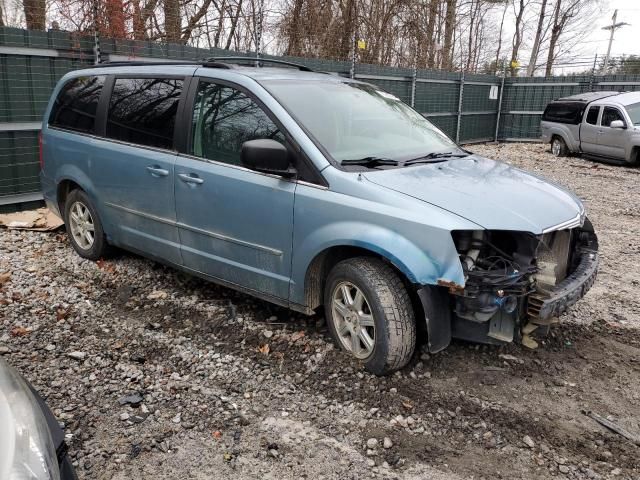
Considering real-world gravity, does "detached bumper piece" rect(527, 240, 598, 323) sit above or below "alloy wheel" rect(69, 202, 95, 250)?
above

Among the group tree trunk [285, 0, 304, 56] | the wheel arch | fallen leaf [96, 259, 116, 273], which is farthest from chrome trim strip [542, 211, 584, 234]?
tree trunk [285, 0, 304, 56]

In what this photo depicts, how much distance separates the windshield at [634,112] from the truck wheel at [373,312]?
41.0ft

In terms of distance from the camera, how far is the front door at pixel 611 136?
520 inches

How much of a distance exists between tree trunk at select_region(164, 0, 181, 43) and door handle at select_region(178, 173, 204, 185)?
8.78 meters

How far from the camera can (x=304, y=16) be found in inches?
598

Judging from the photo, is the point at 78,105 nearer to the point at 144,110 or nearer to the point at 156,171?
the point at 144,110

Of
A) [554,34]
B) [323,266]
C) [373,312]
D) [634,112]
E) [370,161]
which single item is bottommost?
[373,312]

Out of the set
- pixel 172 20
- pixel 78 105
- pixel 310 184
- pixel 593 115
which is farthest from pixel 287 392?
pixel 593 115

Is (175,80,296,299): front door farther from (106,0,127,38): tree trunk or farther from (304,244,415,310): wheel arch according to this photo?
(106,0,127,38): tree trunk

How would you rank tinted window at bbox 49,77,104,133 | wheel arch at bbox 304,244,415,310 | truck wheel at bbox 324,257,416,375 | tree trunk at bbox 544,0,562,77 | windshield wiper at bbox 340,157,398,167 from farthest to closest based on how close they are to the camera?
1. tree trunk at bbox 544,0,562,77
2. tinted window at bbox 49,77,104,133
3. windshield wiper at bbox 340,157,398,167
4. wheel arch at bbox 304,244,415,310
5. truck wheel at bbox 324,257,416,375

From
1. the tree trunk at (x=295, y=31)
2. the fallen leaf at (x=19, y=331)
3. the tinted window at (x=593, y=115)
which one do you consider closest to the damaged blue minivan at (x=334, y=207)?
the fallen leaf at (x=19, y=331)

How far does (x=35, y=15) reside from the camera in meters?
9.34

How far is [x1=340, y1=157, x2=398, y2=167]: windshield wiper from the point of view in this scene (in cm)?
352

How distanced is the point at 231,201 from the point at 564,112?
13.9 meters
